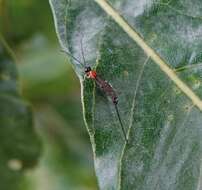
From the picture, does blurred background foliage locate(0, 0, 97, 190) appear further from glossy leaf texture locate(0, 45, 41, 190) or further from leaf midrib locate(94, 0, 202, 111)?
leaf midrib locate(94, 0, 202, 111)

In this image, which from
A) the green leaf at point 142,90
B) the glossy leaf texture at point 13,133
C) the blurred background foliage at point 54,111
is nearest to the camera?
the green leaf at point 142,90

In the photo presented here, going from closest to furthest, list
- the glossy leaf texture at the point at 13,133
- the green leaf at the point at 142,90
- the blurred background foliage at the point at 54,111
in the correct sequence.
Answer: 1. the green leaf at the point at 142,90
2. the glossy leaf texture at the point at 13,133
3. the blurred background foliage at the point at 54,111

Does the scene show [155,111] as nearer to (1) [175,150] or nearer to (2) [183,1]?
(1) [175,150]

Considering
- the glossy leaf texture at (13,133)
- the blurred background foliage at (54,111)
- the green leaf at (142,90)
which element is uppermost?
the blurred background foliage at (54,111)

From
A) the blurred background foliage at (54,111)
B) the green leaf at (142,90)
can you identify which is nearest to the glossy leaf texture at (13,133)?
the blurred background foliage at (54,111)

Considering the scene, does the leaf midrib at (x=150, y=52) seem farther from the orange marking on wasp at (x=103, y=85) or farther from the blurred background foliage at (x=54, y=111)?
the blurred background foliage at (x=54, y=111)

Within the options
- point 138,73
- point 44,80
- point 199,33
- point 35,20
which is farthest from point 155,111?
point 44,80
